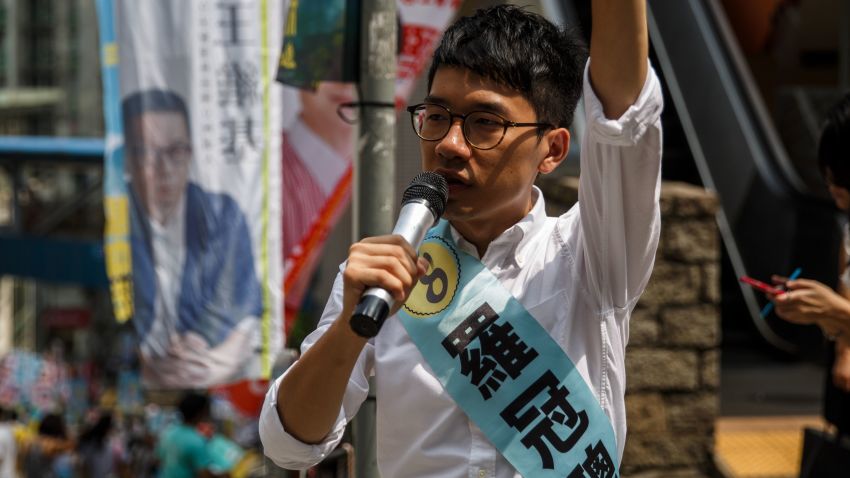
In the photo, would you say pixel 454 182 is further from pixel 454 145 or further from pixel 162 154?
pixel 162 154

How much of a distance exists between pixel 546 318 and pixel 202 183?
3.73m

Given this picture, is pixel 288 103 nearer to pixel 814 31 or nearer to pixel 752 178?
pixel 752 178

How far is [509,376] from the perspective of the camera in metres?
2.29

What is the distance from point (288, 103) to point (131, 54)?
2.76ft

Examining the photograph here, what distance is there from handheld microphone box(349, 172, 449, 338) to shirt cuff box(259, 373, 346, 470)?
17.4 inches

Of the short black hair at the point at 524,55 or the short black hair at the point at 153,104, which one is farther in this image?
the short black hair at the point at 153,104

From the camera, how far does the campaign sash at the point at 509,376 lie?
223 centimetres

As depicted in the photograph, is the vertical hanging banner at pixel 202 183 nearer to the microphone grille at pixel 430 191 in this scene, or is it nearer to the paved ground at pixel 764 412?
the paved ground at pixel 764 412

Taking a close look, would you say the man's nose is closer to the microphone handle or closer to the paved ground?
the microphone handle

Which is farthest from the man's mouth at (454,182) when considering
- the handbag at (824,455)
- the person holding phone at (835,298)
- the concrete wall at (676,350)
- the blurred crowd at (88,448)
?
the blurred crowd at (88,448)

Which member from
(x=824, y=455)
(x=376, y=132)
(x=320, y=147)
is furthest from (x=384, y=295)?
(x=320, y=147)

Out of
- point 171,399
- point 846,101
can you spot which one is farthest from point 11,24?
point 846,101

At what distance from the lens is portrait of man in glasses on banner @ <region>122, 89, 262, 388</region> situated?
5.75m

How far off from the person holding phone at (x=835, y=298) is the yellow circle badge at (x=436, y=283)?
1.22m
